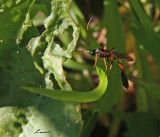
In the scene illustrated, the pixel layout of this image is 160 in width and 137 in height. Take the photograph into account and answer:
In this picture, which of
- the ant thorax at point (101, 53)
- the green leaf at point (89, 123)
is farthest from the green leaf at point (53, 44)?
the green leaf at point (89, 123)

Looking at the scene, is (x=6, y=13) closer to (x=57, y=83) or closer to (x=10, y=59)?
(x=10, y=59)

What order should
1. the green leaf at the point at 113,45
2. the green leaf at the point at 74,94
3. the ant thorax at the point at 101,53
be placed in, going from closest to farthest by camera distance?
the green leaf at the point at 74,94 → the ant thorax at the point at 101,53 → the green leaf at the point at 113,45

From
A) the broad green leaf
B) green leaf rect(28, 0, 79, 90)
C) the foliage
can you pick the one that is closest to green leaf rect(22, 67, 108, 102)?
the foliage

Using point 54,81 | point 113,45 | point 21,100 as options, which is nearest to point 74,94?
point 54,81

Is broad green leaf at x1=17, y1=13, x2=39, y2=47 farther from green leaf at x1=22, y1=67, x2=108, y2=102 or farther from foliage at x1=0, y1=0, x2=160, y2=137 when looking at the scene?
green leaf at x1=22, y1=67, x2=108, y2=102

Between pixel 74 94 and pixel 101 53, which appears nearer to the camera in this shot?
pixel 74 94

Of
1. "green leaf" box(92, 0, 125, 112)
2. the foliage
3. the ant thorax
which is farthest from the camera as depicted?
"green leaf" box(92, 0, 125, 112)

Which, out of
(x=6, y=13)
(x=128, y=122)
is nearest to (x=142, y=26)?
(x=128, y=122)

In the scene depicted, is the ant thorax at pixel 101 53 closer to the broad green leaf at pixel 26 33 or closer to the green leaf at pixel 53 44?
the green leaf at pixel 53 44

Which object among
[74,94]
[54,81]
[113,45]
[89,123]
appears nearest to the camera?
[74,94]

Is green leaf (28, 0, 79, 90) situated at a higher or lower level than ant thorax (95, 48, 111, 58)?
higher

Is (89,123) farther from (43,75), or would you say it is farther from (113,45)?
(113,45)
